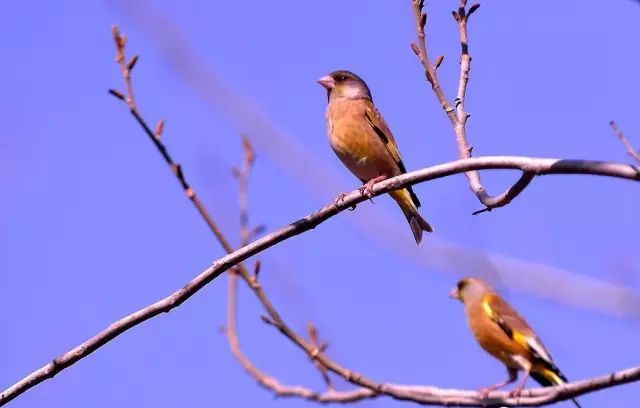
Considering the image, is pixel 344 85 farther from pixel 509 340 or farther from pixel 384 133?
pixel 509 340

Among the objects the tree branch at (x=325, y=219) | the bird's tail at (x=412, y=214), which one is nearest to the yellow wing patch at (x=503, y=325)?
the bird's tail at (x=412, y=214)

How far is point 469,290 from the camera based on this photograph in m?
7.14

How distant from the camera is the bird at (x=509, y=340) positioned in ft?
20.1

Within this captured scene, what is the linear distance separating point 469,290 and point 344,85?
196cm

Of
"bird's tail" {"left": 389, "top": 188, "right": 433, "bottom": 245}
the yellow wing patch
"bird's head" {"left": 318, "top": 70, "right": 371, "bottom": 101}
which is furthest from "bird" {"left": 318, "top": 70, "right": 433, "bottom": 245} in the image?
the yellow wing patch

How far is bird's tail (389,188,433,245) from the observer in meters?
6.43

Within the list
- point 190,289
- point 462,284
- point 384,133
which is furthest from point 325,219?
point 462,284

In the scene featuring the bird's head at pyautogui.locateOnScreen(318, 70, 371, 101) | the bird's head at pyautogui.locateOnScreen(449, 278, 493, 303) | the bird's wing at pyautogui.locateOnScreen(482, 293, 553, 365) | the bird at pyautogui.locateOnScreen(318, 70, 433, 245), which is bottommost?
the bird's wing at pyautogui.locateOnScreen(482, 293, 553, 365)

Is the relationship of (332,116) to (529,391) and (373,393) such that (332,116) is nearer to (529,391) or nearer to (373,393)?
(373,393)

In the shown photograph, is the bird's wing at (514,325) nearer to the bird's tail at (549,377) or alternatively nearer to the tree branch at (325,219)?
the bird's tail at (549,377)

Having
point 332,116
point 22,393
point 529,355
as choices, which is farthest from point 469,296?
point 22,393

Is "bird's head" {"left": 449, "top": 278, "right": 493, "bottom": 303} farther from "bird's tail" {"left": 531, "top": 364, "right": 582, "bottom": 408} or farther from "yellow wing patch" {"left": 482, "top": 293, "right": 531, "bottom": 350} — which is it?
"bird's tail" {"left": 531, "top": 364, "right": 582, "bottom": 408}

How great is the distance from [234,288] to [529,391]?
208cm

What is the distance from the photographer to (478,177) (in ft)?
13.5
